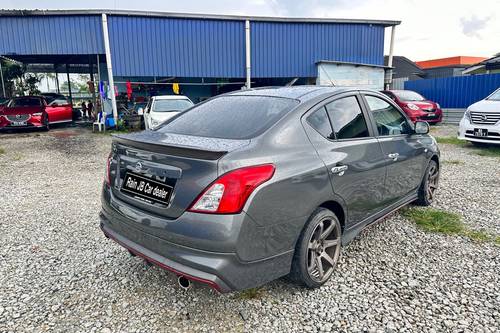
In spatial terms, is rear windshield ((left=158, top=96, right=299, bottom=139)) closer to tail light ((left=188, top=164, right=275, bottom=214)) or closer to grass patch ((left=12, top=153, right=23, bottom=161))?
tail light ((left=188, top=164, right=275, bottom=214))

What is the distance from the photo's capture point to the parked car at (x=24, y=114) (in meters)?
12.4

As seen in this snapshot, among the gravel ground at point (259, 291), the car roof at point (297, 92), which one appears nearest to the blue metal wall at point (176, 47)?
the gravel ground at point (259, 291)

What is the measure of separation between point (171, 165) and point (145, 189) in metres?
0.30

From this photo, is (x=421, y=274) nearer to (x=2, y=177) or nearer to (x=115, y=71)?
(x=2, y=177)

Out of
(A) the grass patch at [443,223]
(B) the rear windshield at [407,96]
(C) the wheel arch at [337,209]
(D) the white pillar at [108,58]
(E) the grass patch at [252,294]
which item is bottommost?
(E) the grass patch at [252,294]

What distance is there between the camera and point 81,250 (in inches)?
132

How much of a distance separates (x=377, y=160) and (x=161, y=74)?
12.8 metres

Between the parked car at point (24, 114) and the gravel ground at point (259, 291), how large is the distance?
1016cm

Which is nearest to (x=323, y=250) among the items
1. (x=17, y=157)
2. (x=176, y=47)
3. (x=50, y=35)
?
(x=17, y=157)

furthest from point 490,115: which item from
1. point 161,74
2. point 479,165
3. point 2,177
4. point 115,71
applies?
point 115,71

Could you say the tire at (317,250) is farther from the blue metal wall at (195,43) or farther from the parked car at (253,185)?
the blue metal wall at (195,43)

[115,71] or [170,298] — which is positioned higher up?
[115,71]

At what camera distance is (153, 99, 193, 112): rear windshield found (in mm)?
10297

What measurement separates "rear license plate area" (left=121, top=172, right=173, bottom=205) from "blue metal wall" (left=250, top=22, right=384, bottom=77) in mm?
13526
